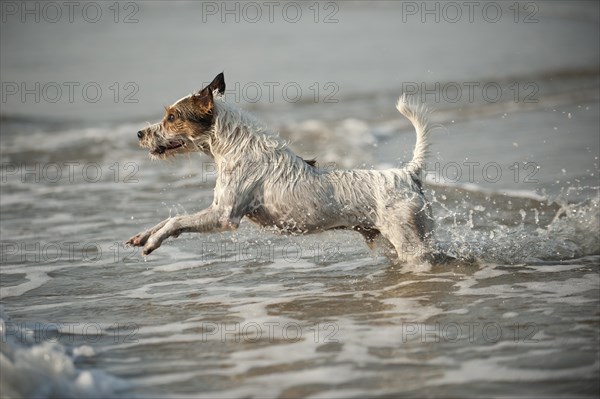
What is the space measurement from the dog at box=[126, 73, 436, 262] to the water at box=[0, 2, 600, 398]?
405 millimetres

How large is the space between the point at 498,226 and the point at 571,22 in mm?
21396

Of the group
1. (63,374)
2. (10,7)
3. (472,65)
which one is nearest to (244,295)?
(63,374)

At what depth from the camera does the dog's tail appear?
22.1 feet

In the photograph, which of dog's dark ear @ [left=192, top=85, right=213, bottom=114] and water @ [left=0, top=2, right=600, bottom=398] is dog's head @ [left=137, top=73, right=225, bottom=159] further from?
water @ [left=0, top=2, right=600, bottom=398]

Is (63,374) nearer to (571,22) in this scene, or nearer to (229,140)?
(229,140)

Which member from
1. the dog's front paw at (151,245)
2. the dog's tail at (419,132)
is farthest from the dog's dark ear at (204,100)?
the dog's tail at (419,132)

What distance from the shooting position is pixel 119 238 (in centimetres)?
848

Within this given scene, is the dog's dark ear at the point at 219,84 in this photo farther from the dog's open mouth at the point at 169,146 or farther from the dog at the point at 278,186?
the dog's open mouth at the point at 169,146

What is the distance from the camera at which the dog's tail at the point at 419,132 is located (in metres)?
6.73

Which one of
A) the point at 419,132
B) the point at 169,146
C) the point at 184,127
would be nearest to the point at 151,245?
the point at 169,146

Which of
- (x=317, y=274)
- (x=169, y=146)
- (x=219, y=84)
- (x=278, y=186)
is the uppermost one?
(x=219, y=84)

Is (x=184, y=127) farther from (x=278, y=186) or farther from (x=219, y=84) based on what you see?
(x=278, y=186)

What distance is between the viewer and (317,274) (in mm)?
Result: 7043

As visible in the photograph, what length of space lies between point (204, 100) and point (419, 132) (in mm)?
1700
